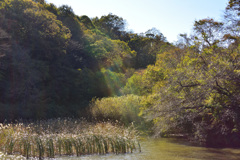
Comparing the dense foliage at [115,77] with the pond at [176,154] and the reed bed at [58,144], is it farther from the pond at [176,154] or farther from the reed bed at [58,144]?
the reed bed at [58,144]

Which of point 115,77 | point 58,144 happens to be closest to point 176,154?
point 58,144

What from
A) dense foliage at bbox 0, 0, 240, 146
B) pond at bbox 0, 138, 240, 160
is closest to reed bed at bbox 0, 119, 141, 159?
pond at bbox 0, 138, 240, 160

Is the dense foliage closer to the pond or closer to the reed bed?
the pond

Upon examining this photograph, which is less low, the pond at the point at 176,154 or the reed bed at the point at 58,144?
the reed bed at the point at 58,144

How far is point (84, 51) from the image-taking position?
38906mm

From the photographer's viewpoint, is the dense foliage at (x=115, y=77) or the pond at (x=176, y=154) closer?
the pond at (x=176, y=154)

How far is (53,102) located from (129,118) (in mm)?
11682

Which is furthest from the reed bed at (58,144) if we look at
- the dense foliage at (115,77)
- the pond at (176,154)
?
the dense foliage at (115,77)

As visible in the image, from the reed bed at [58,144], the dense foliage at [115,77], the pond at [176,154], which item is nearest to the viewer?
the reed bed at [58,144]

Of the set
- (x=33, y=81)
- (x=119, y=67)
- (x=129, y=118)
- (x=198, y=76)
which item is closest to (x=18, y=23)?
(x=33, y=81)

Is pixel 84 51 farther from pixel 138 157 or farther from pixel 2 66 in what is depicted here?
Answer: pixel 138 157

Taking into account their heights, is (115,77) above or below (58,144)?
above

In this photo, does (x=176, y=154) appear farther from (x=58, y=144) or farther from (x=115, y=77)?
(x=115, y=77)

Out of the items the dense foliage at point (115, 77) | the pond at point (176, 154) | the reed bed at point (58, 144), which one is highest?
the dense foliage at point (115, 77)
